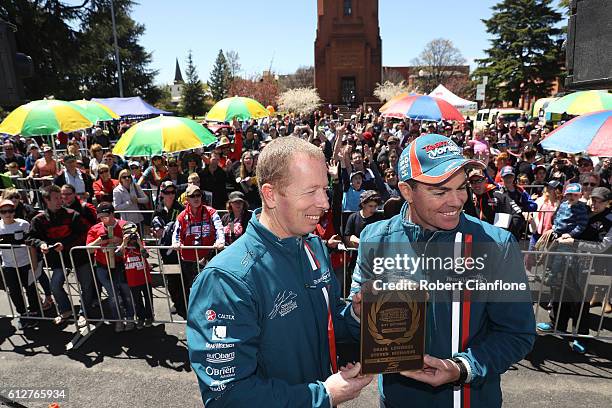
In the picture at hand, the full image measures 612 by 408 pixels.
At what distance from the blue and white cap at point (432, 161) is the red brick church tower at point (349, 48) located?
166 ft

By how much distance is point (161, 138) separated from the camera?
7812 millimetres

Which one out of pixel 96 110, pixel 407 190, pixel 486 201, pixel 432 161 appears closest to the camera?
pixel 432 161

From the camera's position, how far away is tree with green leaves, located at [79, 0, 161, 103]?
103ft

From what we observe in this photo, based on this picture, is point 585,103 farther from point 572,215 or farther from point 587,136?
point 572,215

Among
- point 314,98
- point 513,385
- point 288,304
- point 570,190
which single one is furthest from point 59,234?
point 314,98

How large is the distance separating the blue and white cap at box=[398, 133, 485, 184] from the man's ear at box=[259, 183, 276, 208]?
0.76 metres

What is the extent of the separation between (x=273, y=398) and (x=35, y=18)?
34748 mm

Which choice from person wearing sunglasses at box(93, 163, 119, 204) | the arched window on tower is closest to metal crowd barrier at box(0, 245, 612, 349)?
person wearing sunglasses at box(93, 163, 119, 204)

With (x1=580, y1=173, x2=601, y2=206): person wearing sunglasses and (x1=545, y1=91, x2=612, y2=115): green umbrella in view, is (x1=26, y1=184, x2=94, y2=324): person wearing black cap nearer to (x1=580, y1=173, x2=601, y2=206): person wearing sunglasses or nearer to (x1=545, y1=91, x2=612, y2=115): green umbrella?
(x1=580, y1=173, x2=601, y2=206): person wearing sunglasses

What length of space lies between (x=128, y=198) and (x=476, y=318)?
756 cm

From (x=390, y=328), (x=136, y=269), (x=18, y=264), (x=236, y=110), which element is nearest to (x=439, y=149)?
(x=390, y=328)

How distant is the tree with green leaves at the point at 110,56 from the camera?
31.5 m

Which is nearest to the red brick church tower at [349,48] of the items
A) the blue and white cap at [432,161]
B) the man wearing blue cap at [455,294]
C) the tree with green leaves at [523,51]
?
the tree with green leaves at [523,51]

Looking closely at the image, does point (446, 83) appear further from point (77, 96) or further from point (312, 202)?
point (312, 202)
